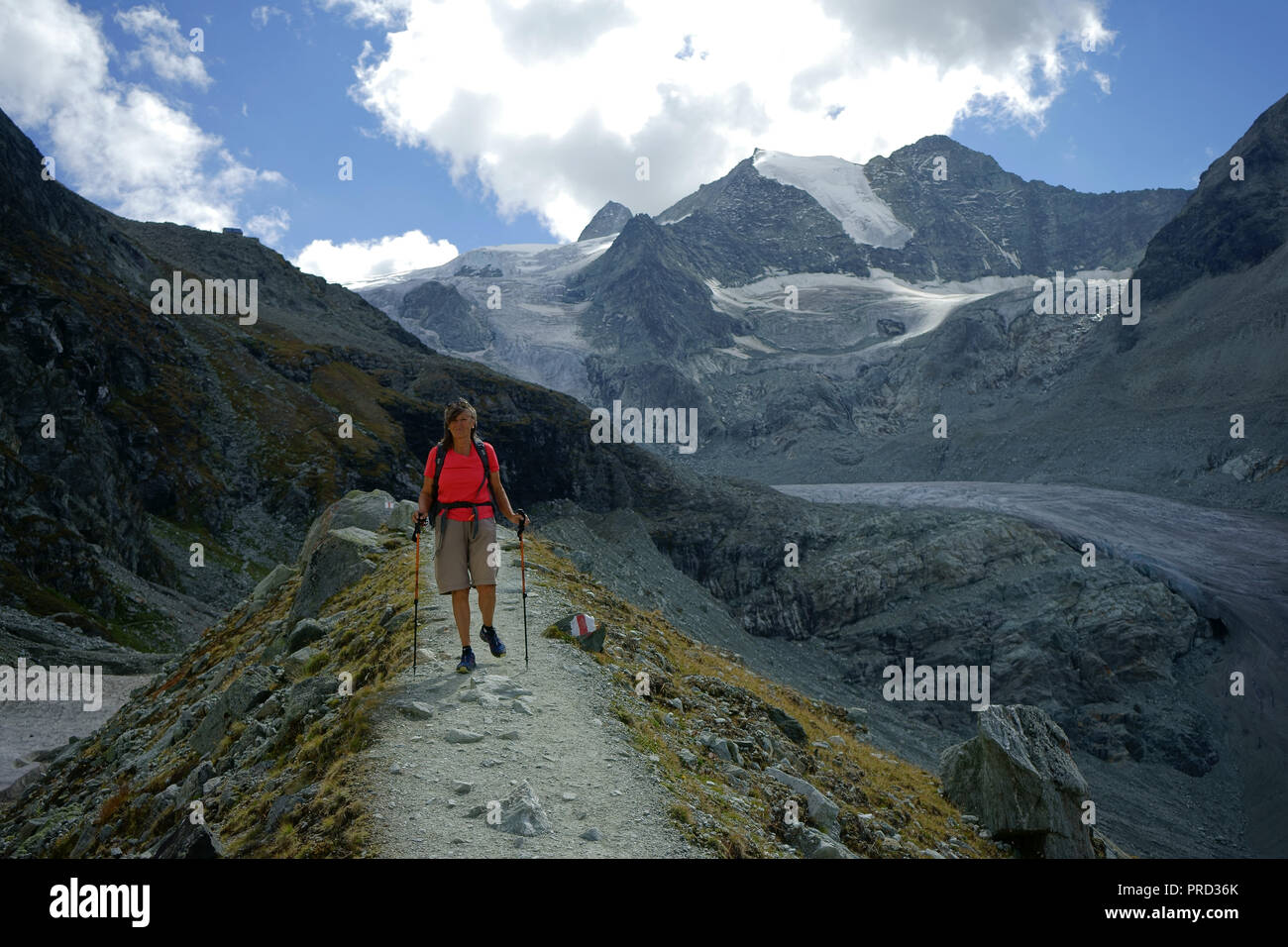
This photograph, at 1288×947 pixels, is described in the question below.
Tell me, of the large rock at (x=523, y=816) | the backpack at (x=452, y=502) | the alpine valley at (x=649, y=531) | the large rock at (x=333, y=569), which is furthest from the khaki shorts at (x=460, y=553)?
the large rock at (x=333, y=569)

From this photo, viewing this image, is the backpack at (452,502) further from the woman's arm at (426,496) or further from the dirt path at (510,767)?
the dirt path at (510,767)

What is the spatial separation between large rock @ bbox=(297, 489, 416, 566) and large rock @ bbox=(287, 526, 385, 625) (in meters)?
3.53

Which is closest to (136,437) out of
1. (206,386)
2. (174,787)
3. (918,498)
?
(206,386)

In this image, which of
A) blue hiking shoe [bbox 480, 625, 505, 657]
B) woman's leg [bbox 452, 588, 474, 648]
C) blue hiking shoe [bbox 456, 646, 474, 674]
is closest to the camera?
blue hiking shoe [bbox 456, 646, 474, 674]

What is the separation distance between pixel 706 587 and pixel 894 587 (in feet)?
80.9

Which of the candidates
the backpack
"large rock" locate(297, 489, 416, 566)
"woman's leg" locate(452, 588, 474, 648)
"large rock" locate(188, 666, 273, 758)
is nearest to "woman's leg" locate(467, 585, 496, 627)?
"woman's leg" locate(452, 588, 474, 648)

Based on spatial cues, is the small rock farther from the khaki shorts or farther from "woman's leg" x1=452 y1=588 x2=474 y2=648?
the khaki shorts

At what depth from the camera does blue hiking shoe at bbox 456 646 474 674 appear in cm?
1007

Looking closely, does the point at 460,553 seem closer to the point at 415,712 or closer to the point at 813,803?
the point at 415,712

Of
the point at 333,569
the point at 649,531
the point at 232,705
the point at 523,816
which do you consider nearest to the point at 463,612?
the point at 523,816

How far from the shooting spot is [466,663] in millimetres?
10078

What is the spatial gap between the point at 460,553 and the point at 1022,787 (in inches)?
426

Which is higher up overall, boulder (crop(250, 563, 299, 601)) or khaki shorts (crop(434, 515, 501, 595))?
khaki shorts (crop(434, 515, 501, 595))
